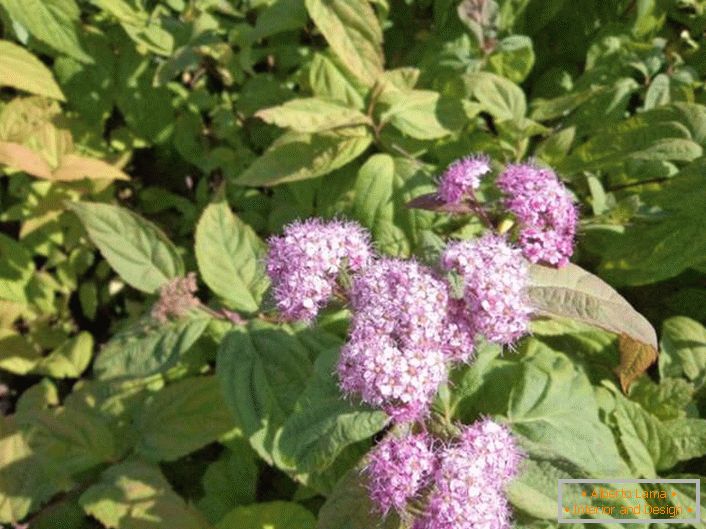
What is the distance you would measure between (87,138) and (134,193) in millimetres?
424

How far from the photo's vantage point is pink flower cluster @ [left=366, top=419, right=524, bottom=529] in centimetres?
130

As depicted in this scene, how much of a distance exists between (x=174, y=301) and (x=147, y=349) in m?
0.13

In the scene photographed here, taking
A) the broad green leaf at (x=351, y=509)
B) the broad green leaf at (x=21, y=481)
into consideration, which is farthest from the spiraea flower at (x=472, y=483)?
the broad green leaf at (x=21, y=481)

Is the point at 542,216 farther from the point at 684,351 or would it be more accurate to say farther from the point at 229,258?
the point at 229,258

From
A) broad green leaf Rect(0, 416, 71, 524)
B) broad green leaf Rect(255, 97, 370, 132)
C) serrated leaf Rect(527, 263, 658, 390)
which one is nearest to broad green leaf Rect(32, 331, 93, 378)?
broad green leaf Rect(0, 416, 71, 524)

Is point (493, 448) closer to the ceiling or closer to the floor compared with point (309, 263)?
closer to the floor

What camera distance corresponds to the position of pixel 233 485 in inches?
82.5

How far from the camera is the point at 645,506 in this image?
5.32 ft

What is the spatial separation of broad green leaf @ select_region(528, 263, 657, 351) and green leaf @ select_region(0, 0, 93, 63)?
5.18 ft

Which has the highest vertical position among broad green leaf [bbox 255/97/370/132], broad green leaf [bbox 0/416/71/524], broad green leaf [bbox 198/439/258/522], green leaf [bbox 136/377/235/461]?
broad green leaf [bbox 255/97/370/132]

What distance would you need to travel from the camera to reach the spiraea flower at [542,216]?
1504 mm

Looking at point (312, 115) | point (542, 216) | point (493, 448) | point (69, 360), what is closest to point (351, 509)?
point (493, 448)

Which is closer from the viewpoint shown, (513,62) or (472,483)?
(472,483)

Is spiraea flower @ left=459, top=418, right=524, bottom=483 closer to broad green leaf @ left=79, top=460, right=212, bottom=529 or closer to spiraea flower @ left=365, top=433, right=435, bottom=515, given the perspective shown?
spiraea flower @ left=365, top=433, right=435, bottom=515
